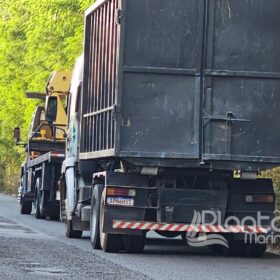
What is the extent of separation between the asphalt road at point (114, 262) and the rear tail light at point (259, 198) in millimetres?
860

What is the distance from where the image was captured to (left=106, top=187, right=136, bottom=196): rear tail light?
14.7m

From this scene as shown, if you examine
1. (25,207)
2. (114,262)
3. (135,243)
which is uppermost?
(25,207)

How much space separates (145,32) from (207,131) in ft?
5.42

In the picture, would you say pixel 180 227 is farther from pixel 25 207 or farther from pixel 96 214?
pixel 25 207

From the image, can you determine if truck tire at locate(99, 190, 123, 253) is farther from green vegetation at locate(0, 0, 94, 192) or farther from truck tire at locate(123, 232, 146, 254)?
green vegetation at locate(0, 0, 94, 192)

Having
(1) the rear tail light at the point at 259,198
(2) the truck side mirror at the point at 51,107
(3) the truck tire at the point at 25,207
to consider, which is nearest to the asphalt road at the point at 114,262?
(1) the rear tail light at the point at 259,198

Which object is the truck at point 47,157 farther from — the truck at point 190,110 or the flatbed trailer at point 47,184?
the truck at point 190,110

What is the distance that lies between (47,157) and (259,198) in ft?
34.3

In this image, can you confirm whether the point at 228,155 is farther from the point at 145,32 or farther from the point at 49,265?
the point at 49,265

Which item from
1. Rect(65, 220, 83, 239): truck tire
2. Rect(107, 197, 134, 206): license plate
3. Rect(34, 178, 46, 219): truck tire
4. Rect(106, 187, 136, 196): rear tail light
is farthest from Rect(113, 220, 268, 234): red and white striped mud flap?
Rect(34, 178, 46, 219): truck tire

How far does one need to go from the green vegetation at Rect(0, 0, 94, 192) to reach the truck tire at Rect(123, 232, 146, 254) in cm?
1506

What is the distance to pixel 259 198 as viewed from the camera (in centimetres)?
1487

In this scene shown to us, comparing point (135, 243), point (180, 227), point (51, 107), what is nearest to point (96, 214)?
point (135, 243)

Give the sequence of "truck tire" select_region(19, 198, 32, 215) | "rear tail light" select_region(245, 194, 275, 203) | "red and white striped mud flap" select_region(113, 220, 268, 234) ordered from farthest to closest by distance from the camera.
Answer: "truck tire" select_region(19, 198, 32, 215) → "rear tail light" select_region(245, 194, 275, 203) → "red and white striped mud flap" select_region(113, 220, 268, 234)
